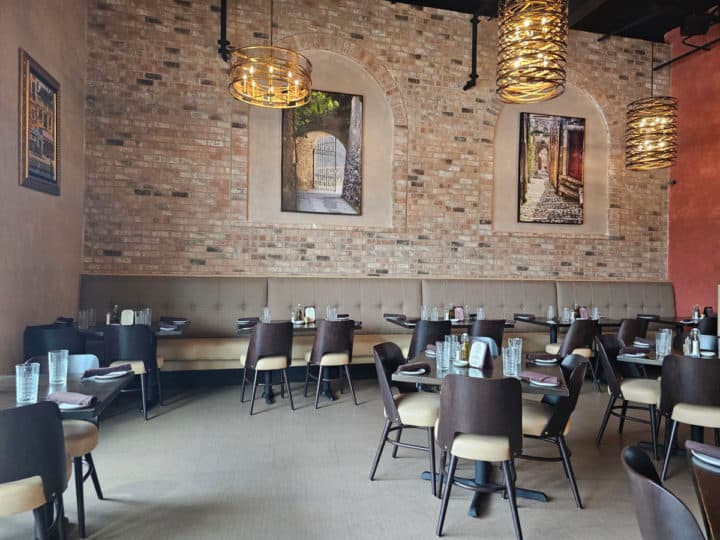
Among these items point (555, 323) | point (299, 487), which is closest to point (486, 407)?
point (299, 487)

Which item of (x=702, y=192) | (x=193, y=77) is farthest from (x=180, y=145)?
(x=702, y=192)

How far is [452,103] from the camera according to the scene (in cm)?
715

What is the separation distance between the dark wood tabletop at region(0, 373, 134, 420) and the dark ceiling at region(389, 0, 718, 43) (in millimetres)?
6093

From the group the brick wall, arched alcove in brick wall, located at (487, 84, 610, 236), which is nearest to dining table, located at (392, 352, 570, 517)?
the brick wall

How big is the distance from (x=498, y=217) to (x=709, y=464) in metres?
5.85

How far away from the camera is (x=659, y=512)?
4.21 feet

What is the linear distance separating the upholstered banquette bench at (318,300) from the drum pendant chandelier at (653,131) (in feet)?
7.00

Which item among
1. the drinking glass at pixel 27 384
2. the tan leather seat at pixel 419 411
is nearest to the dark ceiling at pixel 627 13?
the tan leather seat at pixel 419 411

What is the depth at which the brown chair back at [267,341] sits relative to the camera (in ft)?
16.4

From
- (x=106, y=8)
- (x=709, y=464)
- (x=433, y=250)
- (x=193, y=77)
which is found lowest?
(x=709, y=464)

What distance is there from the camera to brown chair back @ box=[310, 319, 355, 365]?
17.1ft

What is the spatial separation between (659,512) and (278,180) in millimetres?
5815

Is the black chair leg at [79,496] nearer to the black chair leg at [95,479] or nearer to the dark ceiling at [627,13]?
the black chair leg at [95,479]

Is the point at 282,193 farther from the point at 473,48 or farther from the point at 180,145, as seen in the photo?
the point at 473,48
